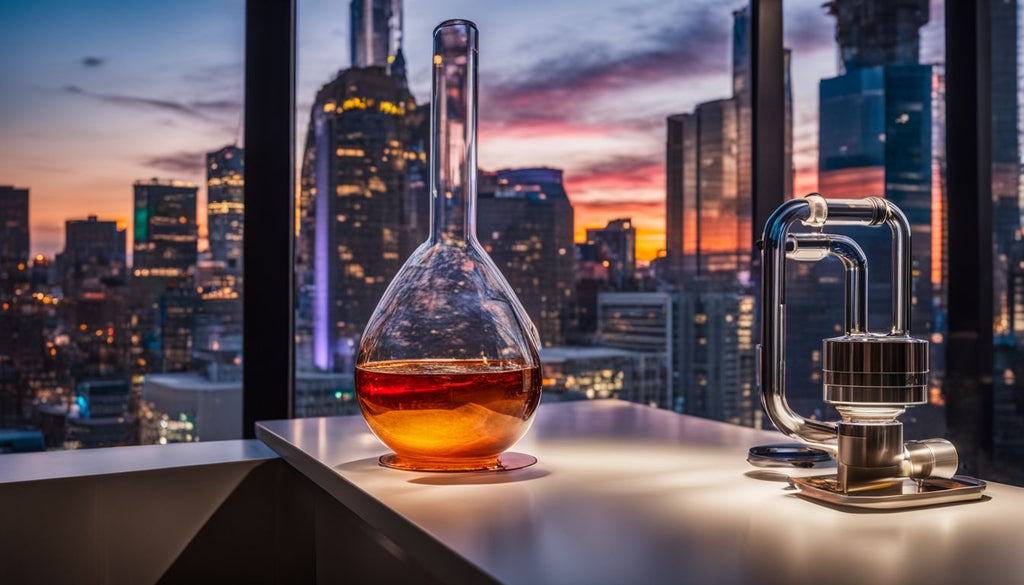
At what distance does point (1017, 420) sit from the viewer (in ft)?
7.16

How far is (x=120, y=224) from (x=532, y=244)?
1.24m

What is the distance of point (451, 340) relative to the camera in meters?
0.87

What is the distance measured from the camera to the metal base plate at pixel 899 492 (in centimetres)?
70

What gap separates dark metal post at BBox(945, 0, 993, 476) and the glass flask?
Answer: 1599 millimetres

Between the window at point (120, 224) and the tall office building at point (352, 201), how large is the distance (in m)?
0.22

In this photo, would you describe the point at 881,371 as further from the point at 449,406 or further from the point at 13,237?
Result: the point at 13,237

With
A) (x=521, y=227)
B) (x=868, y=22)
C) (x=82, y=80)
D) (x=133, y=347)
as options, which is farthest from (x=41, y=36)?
(x=868, y=22)

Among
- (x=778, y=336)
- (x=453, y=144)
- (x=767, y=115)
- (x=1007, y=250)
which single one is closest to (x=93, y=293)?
(x=453, y=144)

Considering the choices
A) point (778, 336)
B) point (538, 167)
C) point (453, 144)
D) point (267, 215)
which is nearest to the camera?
point (778, 336)

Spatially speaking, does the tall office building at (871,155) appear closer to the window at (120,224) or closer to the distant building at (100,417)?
the window at (120,224)

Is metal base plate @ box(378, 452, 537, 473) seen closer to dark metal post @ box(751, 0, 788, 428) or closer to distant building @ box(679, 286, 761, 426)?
dark metal post @ box(751, 0, 788, 428)

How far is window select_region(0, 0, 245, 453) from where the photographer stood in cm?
207

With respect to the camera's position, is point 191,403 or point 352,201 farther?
point 352,201

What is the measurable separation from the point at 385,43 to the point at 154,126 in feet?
2.32
